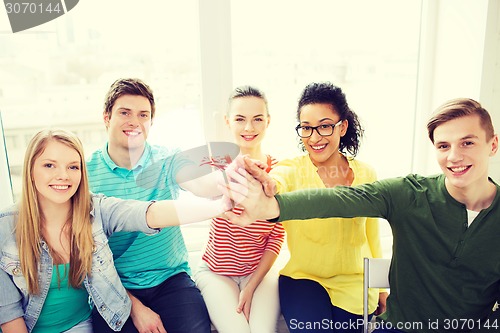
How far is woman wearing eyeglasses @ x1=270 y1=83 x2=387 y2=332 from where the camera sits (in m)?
1.28

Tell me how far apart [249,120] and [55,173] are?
0.61 metres

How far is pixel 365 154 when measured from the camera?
1942mm

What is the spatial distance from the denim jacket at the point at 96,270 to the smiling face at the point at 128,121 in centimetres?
20

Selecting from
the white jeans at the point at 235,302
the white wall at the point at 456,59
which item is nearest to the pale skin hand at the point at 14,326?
the white jeans at the point at 235,302

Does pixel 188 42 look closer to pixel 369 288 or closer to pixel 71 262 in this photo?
pixel 71 262

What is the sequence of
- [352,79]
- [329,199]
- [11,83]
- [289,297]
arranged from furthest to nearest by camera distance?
[352,79] < [11,83] < [289,297] < [329,199]

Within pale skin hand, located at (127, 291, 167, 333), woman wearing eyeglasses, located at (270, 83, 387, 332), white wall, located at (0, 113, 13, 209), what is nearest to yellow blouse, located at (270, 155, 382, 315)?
woman wearing eyeglasses, located at (270, 83, 387, 332)

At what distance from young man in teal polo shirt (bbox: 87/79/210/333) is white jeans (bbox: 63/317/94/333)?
13 cm

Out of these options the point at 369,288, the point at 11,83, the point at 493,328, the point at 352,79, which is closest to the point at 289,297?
the point at 369,288

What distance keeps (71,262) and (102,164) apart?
32 cm

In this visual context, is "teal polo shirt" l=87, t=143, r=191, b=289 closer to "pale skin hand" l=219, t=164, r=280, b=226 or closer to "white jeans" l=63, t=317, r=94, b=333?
"white jeans" l=63, t=317, r=94, b=333

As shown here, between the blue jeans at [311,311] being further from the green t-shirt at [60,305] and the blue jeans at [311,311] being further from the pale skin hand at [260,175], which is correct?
the green t-shirt at [60,305]

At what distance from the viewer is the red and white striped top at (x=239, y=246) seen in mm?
1413

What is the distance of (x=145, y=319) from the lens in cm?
125
